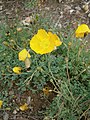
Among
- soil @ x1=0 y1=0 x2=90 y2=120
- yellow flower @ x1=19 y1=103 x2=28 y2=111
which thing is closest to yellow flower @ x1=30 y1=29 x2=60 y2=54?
yellow flower @ x1=19 y1=103 x2=28 y2=111

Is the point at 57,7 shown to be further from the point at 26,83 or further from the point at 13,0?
the point at 26,83

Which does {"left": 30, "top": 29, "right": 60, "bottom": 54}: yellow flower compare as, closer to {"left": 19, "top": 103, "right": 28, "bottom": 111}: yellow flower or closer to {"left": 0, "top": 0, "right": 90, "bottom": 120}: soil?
{"left": 19, "top": 103, "right": 28, "bottom": 111}: yellow flower

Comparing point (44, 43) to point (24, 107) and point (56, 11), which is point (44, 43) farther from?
point (56, 11)

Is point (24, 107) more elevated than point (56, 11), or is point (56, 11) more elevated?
point (56, 11)

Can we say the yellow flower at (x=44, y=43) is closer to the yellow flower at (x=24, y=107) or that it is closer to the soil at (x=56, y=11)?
the yellow flower at (x=24, y=107)

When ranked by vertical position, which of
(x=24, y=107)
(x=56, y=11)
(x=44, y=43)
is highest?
(x=44, y=43)

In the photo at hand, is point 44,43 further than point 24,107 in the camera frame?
No

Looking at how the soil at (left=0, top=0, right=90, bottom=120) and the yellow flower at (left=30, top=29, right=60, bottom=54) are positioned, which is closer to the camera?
the yellow flower at (left=30, top=29, right=60, bottom=54)

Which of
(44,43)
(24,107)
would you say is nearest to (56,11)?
(24,107)

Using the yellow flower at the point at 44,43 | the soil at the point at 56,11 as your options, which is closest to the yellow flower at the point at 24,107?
the yellow flower at the point at 44,43
